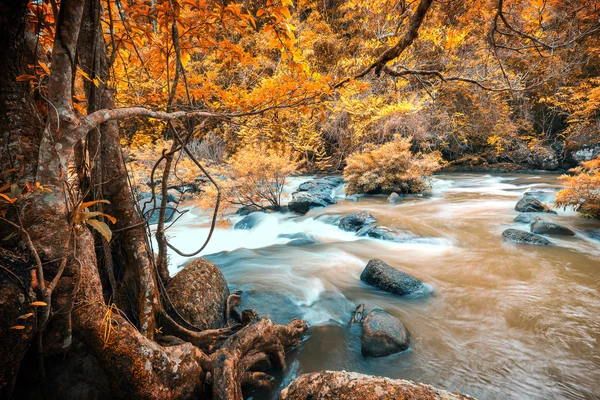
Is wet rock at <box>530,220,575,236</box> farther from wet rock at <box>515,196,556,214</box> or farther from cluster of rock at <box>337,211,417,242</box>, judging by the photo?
cluster of rock at <box>337,211,417,242</box>

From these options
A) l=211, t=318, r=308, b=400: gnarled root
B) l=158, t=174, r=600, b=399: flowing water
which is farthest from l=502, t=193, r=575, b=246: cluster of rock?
l=211, t=318, r=308, b=400: gnarled root

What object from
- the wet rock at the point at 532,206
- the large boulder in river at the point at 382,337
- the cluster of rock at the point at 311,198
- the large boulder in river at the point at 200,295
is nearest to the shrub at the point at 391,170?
the cluster of rock at the point at 311,198

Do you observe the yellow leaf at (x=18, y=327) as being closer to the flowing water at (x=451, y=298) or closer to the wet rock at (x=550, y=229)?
the flowing water at (x=451, y=298)

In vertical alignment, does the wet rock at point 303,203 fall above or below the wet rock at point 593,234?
above

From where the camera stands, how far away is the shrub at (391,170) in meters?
11.3

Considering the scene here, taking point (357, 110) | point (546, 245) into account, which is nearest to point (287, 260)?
point (546, 245)

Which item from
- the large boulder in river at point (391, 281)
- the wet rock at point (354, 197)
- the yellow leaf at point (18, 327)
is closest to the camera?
the yellow leaf at point (18, 327)

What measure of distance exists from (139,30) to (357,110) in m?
7.62

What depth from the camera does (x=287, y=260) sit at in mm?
5562

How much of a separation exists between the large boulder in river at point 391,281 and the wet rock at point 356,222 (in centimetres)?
291

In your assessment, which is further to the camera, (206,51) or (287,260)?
(287,260)

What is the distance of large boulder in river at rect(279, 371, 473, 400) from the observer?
1612mm

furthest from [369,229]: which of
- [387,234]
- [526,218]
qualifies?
[526,218]

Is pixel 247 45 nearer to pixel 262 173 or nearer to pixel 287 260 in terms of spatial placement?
pixel 262 173
